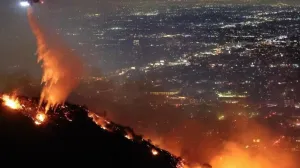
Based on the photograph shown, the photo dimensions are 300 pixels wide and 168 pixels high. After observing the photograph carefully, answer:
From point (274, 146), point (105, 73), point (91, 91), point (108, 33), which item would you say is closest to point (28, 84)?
point (91, 91)

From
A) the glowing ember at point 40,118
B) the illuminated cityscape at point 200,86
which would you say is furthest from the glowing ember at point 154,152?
the glowing ember at point 40,118

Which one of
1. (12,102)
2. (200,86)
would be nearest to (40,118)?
(12,102)

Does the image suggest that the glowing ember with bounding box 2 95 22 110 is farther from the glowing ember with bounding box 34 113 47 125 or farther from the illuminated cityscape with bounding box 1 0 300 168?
the illuminated cityscape with bounding box 1 0 300 168

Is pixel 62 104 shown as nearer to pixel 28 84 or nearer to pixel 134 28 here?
pixel 28 84

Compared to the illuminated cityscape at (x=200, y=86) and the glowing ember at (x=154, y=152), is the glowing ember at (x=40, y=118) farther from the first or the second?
the glowing ember at (x=154, y=152)

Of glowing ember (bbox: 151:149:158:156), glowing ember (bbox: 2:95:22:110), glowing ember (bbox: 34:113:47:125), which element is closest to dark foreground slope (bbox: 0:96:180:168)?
glowing ember (bbox: 151:149:158:156)

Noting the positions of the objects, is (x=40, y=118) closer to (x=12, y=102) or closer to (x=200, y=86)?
(x=12, y=102)

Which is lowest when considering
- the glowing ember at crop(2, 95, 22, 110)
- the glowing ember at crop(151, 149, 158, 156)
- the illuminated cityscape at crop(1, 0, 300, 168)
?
the illuminated cityscape at crop(1, 0, 300, 168)
